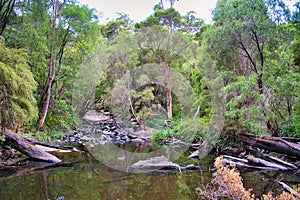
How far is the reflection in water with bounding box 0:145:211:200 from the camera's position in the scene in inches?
207

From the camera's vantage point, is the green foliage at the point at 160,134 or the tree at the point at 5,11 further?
the green foliage at the point at 160,134

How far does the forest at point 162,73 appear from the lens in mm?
8242

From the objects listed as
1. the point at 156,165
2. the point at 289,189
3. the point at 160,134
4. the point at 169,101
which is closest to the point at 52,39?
the point at 160,134

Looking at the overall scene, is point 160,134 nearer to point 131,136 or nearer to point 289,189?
point 131,136

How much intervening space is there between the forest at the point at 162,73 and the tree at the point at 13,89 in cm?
3

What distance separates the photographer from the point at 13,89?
22.5ft

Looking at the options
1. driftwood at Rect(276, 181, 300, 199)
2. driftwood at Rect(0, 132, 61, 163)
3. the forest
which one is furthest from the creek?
the forest

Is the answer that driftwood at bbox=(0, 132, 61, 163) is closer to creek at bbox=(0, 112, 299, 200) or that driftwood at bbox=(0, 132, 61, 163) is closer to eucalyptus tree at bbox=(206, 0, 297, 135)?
creek at bbox=(0, 112, 299, 200)

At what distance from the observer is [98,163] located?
27.9 feet

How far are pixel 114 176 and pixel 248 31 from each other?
6.39 m

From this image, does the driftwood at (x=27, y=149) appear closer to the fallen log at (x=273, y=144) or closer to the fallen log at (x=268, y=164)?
the fallen log at (x=268, y=164)

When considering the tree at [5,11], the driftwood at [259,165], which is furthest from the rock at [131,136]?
the tree at [5,11]

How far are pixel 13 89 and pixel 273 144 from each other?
24.5 feet

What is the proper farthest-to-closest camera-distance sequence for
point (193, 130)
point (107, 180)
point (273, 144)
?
point (193, 130) < point (273, 144) < point (107, 180)
